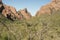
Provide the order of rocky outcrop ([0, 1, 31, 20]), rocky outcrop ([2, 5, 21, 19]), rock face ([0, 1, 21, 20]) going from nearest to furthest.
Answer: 1. rock face ([0, 1, 21, 20])
2. rocky outcrop ([0, 1, 31, 20])
3. rocky outcrop ([2, 5, 21, 19])

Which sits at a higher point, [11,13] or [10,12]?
[10,12]

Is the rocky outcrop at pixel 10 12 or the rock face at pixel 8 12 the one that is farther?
the rocky outcrop at pixel 10 12

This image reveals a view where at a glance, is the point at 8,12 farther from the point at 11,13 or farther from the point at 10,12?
the point at 11,13

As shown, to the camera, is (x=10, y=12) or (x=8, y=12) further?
(x=10, y=12)

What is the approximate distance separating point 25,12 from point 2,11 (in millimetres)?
17673

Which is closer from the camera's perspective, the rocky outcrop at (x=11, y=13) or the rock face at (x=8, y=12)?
the rock face at (x=8, y=12)

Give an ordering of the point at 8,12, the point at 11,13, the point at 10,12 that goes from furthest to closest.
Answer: the point at 11,13 < the point at 10,12 < the point at 8,12

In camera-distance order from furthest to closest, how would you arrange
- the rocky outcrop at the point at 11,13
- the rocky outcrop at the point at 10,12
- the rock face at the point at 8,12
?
the rocky outcrop at the point at 10,12 < the rocky outcrop at the point at 11,13 < the rock face at the point at 8,12

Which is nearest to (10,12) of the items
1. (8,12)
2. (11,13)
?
(11,13)

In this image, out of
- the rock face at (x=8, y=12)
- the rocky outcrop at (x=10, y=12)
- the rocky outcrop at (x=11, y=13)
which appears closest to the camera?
the rock face at (x=8, y=12)

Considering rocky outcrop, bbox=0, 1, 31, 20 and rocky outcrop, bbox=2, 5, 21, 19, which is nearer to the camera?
rocky outcrop, bbox=0, 1, 31, 20

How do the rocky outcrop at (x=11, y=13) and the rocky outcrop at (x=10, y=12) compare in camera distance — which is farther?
the rocky outcrop at (x=10, y=12)

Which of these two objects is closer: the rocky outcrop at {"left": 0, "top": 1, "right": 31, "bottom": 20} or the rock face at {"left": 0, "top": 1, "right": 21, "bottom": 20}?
the rock face at {"left": 0, "top": 1, "right": 21, "bottom": 20}

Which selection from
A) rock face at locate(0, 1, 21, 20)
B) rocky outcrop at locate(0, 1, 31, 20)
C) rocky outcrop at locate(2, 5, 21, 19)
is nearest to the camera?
rock face at locate(0, 1, 21, 20)
